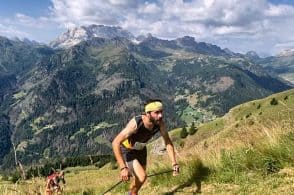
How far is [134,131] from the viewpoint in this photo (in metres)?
11.3

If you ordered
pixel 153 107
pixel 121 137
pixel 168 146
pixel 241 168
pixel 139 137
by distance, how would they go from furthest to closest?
pixel 241 168 → pixel 168 146 → pixel 139 137 → pixel 121 137 → pixel 153 107

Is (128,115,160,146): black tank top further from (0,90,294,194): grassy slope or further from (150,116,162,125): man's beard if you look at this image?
(0,90,294,194): grassy slope

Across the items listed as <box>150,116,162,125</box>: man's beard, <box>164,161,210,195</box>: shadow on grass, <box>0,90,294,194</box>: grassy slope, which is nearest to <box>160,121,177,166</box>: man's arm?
<box>150,116,162,125</box>: man's beard

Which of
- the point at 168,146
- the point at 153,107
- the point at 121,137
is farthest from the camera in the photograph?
the point at 168,146

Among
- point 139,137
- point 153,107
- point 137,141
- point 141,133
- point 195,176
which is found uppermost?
point 153,107

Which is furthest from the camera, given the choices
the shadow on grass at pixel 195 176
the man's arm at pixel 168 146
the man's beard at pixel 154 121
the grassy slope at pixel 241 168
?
the shadow on grass at pixel 195 176

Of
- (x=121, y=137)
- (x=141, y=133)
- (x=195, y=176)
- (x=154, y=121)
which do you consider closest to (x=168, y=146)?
(x=141, y=133)

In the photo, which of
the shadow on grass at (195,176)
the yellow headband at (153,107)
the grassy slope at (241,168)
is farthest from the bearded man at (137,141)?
the shadow on grass at (195,176)

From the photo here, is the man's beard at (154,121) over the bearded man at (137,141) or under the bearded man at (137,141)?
over

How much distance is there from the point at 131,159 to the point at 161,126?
1.18 metres

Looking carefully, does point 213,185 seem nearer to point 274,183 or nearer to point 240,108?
point 274,183

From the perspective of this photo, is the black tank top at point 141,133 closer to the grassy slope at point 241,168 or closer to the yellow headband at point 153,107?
the yellow headband at point 153,107

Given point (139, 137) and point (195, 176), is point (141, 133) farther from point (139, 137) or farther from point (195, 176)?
point (195, 176)

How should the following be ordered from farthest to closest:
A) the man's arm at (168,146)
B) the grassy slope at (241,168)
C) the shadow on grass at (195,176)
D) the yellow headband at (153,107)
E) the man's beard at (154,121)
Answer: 1. the shadow on grass at (195,176)
2. the man's arm at (168,146)
3. the grassy slope at (241,168)
4. the man's beard at (154,121)
5. the yellow headband at (153,107)
